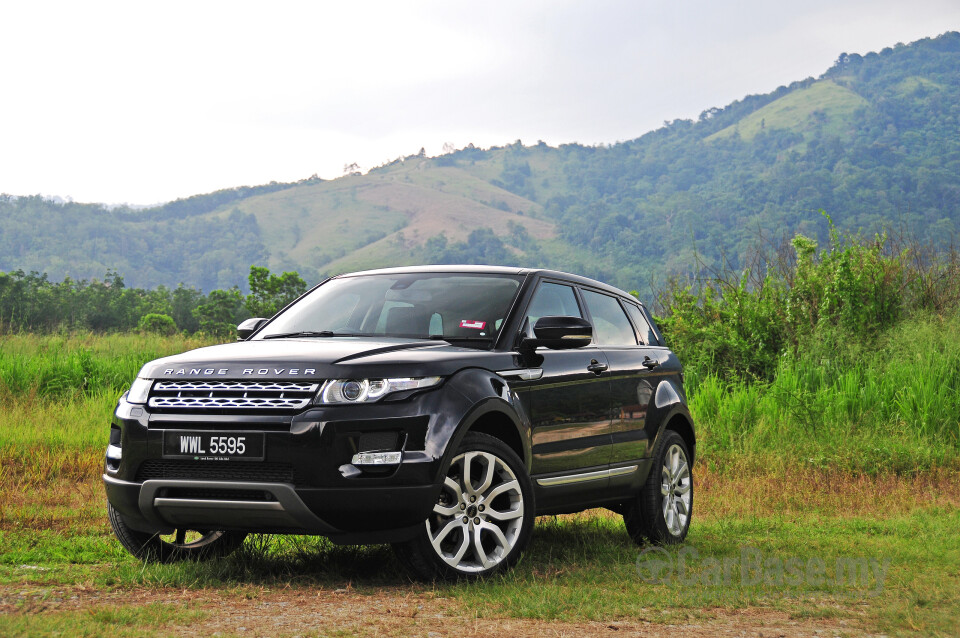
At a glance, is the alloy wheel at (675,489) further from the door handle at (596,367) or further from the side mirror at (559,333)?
the side mirror at (559,333)

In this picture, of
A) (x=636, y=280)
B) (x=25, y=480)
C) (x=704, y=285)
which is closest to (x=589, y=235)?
(x=636, y=280)

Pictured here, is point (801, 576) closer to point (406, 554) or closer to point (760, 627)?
point (760, 627)

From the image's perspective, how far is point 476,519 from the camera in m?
5.98

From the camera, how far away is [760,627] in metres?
5.21

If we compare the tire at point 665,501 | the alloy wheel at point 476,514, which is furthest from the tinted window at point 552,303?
the tire at point 665,501

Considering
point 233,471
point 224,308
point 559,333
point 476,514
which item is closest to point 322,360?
point 233,471

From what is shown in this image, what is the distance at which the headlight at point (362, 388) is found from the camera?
5488 mm

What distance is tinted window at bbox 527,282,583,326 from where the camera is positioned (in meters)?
6.97

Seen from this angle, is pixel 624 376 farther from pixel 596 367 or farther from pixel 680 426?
pixel 680 426

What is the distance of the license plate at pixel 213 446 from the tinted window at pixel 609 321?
2.94m

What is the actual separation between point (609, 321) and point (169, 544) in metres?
3.42

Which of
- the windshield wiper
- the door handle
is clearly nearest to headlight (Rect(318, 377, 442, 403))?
the windshield wiper

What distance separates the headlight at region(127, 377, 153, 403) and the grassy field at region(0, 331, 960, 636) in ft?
3.25

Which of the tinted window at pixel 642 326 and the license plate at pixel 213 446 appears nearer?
the license plate at pixel 213 446
